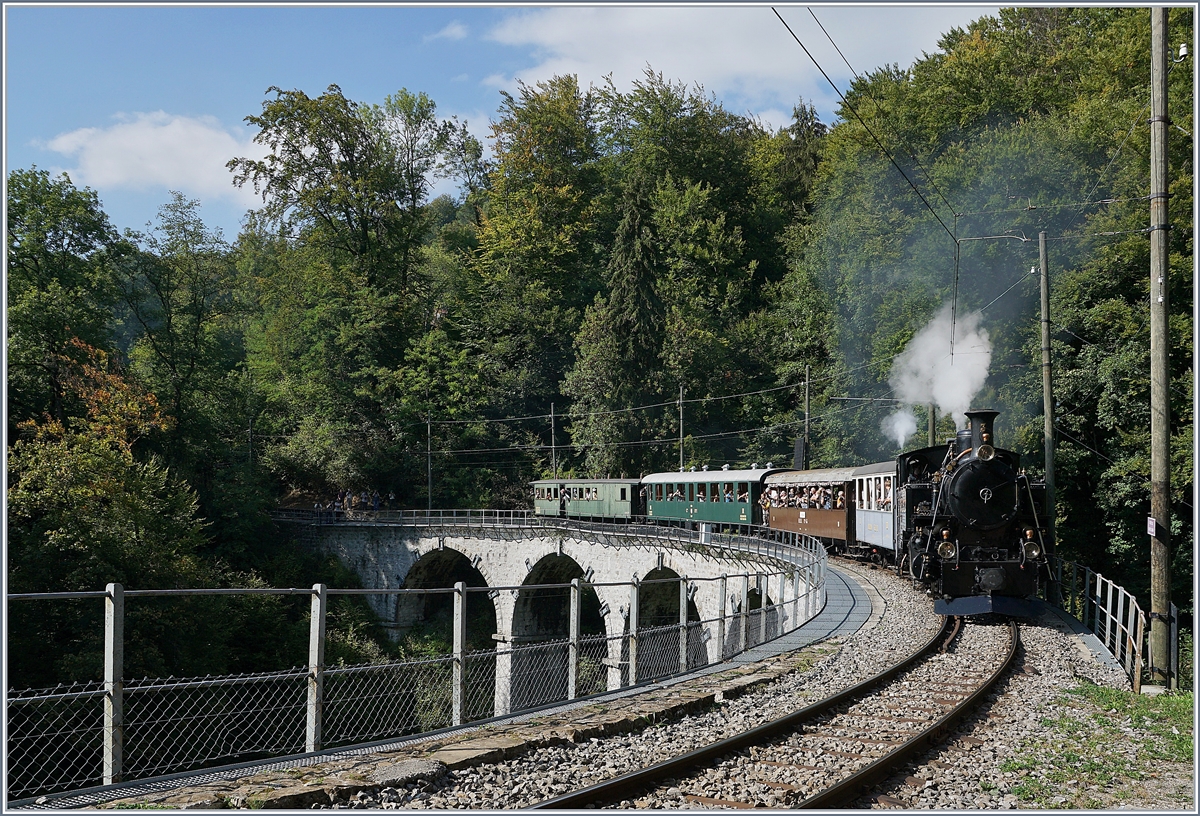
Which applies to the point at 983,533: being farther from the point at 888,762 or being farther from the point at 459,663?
the point at 459,663

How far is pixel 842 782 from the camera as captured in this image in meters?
6.60

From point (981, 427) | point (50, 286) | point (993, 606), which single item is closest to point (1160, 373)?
point (981, 427)

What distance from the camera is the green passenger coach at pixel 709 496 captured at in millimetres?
34281

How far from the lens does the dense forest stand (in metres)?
28.7

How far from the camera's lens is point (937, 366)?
36.9m

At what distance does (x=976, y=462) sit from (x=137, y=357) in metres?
43.1

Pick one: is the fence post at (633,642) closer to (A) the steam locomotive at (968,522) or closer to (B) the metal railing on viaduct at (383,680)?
(B) the metal railing on viaduct at (383,680)

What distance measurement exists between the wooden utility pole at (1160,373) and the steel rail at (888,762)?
158 inches

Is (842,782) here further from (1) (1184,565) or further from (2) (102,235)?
(2) (102,235)

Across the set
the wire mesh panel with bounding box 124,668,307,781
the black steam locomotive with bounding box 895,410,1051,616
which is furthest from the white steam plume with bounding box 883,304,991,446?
the wire mesh panel with bounding box 124,668,307,781

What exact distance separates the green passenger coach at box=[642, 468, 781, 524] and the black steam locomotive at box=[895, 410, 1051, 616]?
685 inches

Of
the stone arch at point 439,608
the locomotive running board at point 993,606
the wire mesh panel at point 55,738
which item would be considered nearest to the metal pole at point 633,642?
the wire mesh panel at point 55,738

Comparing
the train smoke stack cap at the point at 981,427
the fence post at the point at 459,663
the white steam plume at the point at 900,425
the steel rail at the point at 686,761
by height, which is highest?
the white steam plume at the point at 900,425

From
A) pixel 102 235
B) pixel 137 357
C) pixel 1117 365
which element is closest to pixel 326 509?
pixel 137 357
